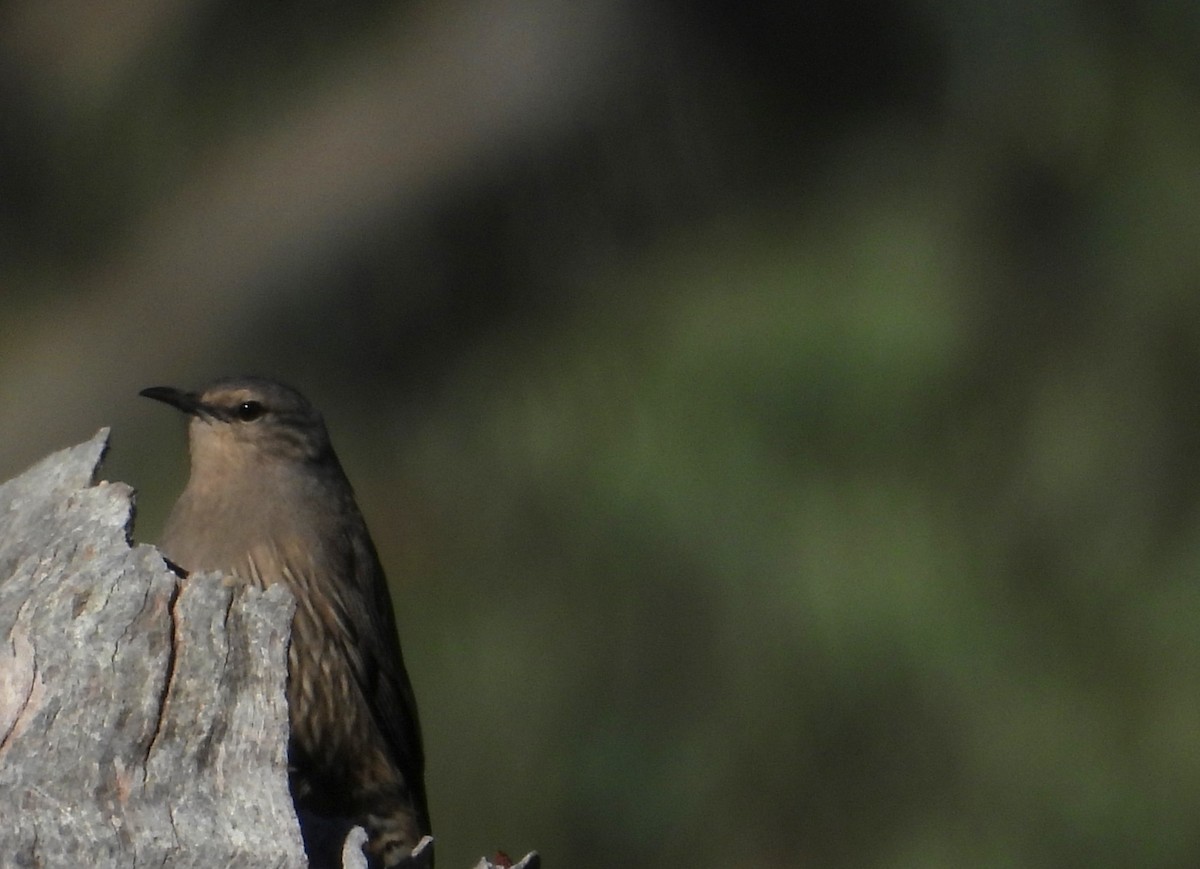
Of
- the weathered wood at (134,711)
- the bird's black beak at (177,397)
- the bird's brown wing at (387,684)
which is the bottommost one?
the bird's brown wing at (387,684)

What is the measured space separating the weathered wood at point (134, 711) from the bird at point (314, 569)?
3.57 ft

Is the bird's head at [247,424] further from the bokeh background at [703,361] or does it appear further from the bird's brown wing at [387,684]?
the bokeh background at [703,361]

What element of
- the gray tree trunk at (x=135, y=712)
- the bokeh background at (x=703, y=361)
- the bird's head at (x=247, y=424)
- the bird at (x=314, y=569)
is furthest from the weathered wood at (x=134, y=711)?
the bokeh background at (x=703, y=361)

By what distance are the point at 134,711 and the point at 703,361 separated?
3989 mm

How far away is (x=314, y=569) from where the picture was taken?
4.49 metres

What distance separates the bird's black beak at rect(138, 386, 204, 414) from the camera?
436 cm

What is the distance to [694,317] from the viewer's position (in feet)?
22.5

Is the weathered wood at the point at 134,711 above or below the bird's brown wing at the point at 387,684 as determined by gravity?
above

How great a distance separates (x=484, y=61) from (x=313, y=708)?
120 inches

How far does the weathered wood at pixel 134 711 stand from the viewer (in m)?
2.80

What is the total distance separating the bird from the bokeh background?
204 centimetres

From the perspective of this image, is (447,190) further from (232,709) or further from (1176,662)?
(232,709)

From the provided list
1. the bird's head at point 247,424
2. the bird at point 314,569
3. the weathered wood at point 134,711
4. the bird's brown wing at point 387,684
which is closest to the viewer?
the weathered wood at point 134,711

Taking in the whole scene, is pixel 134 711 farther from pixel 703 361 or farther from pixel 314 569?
pixel 703 361
